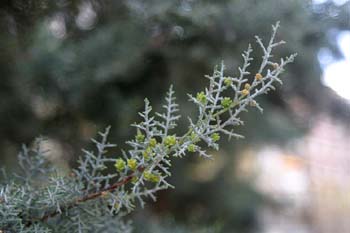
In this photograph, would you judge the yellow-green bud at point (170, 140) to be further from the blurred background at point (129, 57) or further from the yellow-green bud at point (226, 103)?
the blurred background at point (129, 57)

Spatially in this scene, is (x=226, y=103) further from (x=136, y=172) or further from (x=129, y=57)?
(x=129, y=57)

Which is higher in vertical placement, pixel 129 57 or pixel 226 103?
pixel 129 57

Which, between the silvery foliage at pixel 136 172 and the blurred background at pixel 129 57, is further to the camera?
the blurred background at pixel 129 57

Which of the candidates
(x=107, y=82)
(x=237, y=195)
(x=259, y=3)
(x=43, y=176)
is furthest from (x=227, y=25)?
(x=237, y=195)

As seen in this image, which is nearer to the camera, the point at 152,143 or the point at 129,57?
the point at 152,143

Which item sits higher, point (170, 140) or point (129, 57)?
point (129, 57)

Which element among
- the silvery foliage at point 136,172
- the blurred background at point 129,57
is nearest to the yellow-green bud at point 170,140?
the silvery foliage at point 136,172

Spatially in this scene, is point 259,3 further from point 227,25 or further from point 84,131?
point 84,131

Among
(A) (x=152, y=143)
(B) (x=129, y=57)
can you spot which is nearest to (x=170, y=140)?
(A) (x=152, y=143)

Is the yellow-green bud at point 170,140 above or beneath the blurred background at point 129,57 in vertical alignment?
beneath

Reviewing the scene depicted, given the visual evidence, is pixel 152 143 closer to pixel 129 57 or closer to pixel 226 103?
pixel 226 103

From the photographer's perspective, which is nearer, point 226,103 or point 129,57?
point 226,103
